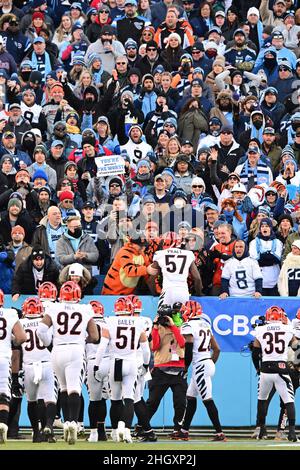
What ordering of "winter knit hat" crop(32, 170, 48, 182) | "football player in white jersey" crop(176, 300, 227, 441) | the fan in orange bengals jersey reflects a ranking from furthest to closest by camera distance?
1. "winter knit hat" crop(32, 170, 48, 182)
2. the fan in orange bengals jersey
3. "football player in white jersey" crop(176, 300, 227, 441)

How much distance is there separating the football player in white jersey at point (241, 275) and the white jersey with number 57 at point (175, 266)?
2.21 ft

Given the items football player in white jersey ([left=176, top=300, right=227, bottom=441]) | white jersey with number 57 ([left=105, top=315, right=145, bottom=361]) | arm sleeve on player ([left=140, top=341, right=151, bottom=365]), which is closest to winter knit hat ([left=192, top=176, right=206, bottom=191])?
football player in white jersey ([left=176, top=300, right=227, bottom=441])

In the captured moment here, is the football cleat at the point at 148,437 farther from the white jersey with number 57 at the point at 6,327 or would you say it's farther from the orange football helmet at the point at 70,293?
the white jersey with number 57 at the point at 6,327

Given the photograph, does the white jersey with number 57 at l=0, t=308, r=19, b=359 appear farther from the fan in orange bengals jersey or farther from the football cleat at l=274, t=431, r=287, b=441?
the football cleat at l=274, t=431, r=287, b=441

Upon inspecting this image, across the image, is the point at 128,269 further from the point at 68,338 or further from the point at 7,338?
the point at 7,338

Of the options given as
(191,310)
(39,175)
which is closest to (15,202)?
(39,175)

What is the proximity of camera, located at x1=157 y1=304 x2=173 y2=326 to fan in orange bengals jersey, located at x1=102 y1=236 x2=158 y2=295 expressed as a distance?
2.54 ft

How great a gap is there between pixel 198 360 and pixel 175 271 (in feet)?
4.64

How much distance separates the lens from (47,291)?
21.7m

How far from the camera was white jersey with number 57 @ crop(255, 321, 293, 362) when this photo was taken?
2205 centimetres

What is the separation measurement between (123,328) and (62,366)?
93 centimetres

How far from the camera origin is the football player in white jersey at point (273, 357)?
2200 centimetres
